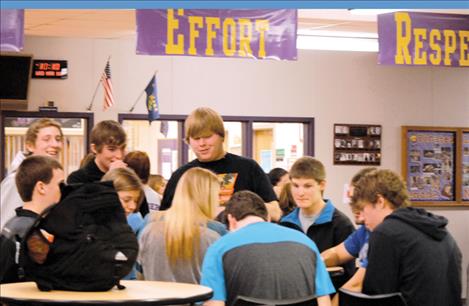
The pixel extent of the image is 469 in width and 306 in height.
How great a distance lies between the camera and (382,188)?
540 cm

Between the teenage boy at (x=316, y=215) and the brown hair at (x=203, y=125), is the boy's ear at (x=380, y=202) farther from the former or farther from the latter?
the brown hair at (x=203, y=125)

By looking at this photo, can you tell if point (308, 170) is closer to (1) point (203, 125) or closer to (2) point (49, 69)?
A: (1) point (203, 125)

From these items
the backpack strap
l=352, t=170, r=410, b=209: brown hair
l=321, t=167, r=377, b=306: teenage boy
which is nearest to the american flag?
l=321, t=167, r=377, b=306: teenage boy

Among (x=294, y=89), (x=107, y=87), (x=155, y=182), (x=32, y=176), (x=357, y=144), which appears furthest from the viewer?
(x=357, y=144)

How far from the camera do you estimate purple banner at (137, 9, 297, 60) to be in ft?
27.2

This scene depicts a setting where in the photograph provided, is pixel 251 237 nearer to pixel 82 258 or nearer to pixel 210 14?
pixel 82 258

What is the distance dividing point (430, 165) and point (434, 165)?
0.06 m

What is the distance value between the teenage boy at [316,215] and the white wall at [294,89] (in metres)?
5.92

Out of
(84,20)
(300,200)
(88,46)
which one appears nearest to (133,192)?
(300,200)

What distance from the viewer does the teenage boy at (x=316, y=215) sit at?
6.27m

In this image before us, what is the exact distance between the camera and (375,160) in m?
13.4

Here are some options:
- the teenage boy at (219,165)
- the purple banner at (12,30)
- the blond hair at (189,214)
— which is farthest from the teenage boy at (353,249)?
the purple banner at (12,30)

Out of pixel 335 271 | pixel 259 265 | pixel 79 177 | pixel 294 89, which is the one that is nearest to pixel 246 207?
pixel 259 265

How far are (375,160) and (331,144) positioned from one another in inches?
28.6
